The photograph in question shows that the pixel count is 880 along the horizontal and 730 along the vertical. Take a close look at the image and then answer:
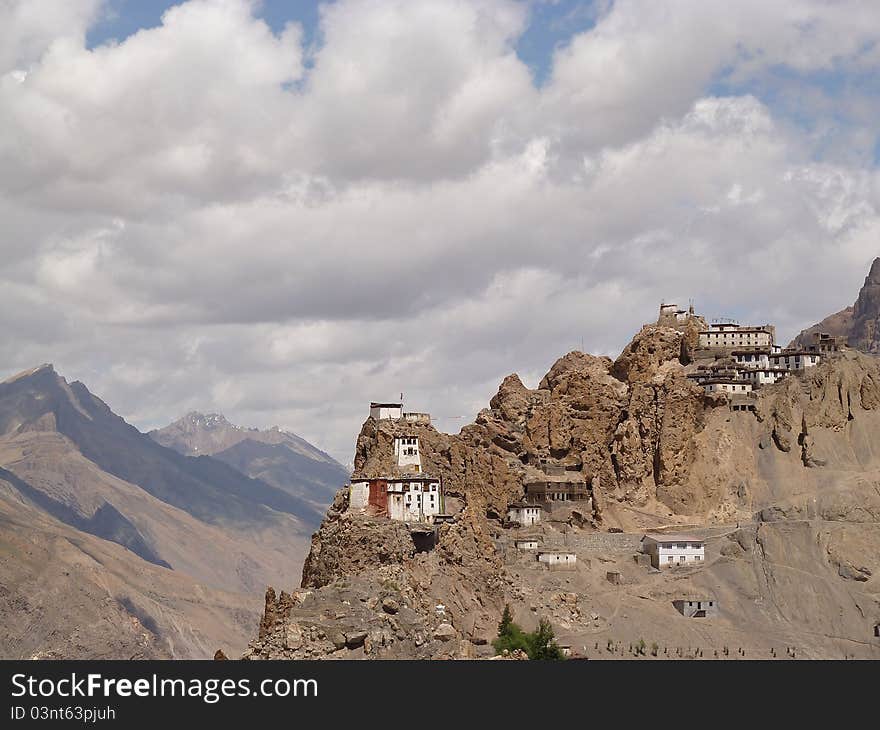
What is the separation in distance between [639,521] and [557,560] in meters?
16.0

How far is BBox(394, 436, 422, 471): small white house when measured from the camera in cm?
15875

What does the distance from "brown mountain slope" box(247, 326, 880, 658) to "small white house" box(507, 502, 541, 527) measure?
39.0 inches

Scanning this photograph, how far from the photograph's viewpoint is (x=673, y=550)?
161 metres

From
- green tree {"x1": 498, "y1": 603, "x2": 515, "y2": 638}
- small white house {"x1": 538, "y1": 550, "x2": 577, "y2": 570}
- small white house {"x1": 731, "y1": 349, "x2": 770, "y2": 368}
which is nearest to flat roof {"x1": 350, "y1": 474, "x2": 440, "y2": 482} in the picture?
small white house {"x1": 538, "y1": 550, "x2": 577, "y2": 570}

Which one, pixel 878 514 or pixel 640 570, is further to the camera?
pixel 878 514

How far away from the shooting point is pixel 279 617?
133625 mm

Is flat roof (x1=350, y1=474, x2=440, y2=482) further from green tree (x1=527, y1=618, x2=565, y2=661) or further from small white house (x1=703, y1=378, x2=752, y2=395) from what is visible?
small white house (x1=703, y1=378, x2=752, y2=395)

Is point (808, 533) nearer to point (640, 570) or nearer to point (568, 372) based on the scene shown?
point (640, 570)

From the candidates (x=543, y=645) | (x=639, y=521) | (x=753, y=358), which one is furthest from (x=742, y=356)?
(x=543, y=645)

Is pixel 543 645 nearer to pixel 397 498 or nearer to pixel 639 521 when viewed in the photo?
pixel 397 498

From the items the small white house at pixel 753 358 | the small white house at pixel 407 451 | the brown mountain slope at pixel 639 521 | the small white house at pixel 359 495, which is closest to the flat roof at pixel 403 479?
the small white house at pixel 359 495
